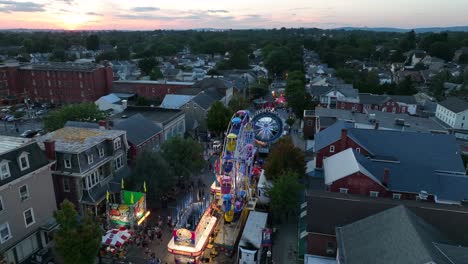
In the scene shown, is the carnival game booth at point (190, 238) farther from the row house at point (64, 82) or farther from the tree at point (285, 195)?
the row house at point (64, 82)

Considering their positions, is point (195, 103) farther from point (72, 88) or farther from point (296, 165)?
point (72, 88)

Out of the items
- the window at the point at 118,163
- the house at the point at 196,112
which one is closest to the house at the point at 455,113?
the house at the point at 196,112

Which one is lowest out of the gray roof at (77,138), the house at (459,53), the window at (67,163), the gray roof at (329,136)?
the gray roof at (329,136)

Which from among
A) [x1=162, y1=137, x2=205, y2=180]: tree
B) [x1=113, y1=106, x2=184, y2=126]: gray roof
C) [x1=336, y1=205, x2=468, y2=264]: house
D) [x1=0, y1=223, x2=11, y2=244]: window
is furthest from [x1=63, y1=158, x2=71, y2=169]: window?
[x1=336, y1=205, x2=468, y2=264]: house

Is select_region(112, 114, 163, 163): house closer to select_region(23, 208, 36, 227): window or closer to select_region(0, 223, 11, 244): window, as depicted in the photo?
select_region(23, 208, 36, 227): window

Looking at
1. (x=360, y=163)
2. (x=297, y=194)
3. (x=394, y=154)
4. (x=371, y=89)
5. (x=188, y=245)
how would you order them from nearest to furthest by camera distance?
(x=188, y=245) < (x=297, y=194) < (x=360, y=163) < (x=394, y=154) < (x=371, y=89)

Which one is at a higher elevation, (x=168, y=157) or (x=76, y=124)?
(x=76, y=124)

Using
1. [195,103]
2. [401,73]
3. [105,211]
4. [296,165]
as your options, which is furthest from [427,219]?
[401,73]

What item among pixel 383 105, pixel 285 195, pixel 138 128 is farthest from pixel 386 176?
pixel 383 105
